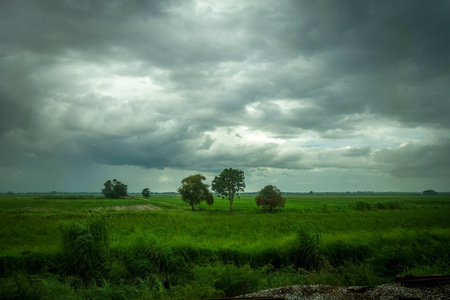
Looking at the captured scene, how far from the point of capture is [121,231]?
74.2ft

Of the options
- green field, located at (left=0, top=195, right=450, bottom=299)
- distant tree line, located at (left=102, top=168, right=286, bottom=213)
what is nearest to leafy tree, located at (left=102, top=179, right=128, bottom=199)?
distant tree line, located at (left=102, top=168, right=286, bottom=213)

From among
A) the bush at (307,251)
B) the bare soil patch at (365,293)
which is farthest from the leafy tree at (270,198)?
the bare soil patch at (365,293)

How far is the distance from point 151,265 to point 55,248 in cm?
602

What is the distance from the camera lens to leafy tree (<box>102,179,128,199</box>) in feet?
272

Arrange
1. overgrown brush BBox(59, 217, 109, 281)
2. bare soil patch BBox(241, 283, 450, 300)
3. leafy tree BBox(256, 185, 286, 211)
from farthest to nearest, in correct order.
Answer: leafy tree BBox(256, 185, 286, 211) → overgrown brush BBox(59, 217, 109, 281) → bare soil patch BBox(241, 283, 450, 300)

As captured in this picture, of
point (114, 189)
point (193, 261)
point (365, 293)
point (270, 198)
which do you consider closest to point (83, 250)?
point (193, 261)

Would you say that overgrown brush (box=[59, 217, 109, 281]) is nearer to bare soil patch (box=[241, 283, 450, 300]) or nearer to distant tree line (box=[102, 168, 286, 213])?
bare soil patch (box=[241, 283, 450, 300])

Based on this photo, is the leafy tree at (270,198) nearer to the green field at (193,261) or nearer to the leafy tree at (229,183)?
the leafy tree at (229,183)

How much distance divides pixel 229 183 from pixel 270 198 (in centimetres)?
1060

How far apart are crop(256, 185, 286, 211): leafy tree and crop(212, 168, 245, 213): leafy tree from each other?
690cm

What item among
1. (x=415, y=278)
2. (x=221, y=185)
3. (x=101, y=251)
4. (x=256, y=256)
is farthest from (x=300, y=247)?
(x=221, y=185)

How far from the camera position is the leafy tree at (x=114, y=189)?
83.0 metres

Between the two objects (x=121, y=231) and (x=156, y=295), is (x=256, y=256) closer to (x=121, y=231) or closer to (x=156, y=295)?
(x=156, y=295)

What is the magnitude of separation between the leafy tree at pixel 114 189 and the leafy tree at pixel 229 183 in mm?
41413
